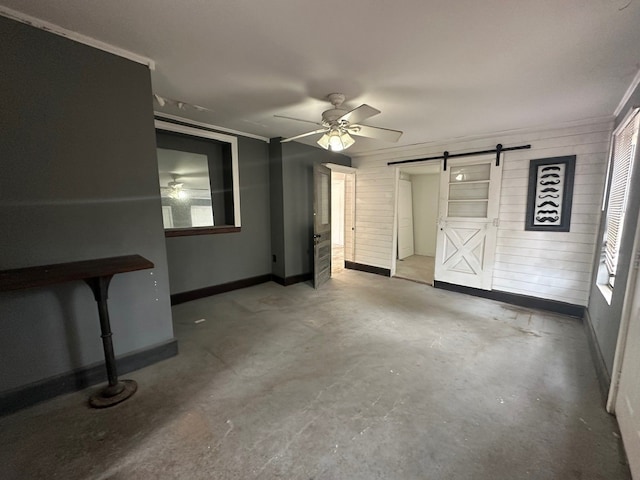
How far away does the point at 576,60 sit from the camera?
185 cm

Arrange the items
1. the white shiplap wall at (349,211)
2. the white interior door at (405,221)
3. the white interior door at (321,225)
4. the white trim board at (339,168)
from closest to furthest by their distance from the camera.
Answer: the white interior door at (321,225)
the white trim board at (339,168)
the white shiplap wall at (349,211)
the white interior door at (405,221)

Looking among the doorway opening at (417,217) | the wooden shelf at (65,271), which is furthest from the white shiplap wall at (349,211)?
the wooden shelf at (65,271)

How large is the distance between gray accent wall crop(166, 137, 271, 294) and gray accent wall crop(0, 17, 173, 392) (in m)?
1.50

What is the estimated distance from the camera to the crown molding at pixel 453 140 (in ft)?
10.1

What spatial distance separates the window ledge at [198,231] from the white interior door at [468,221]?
332cm

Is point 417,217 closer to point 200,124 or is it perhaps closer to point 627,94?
point 627,94

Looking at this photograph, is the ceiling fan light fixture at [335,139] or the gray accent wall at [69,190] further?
the ceiling fan light fixture at [335,139]

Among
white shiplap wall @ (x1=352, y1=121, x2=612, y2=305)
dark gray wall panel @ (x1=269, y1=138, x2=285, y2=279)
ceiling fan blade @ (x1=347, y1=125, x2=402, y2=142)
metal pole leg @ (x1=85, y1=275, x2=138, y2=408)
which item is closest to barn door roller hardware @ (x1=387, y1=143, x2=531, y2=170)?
white shiplap wall @ (x1=352, y1=121, x2=612, y2=305)

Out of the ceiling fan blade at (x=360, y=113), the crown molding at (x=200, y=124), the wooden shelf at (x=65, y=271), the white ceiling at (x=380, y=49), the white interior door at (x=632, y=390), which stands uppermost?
the crown molding at (x=200, y=124)

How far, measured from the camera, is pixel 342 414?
5.77 ft

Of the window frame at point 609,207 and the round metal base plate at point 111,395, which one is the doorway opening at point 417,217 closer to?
the window frame at point 609,207

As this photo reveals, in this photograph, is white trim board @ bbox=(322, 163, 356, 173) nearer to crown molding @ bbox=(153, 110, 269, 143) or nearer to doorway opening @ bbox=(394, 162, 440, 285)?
crown molding @ bbox=(153, 110, 269, 143)

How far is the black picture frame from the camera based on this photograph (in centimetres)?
327

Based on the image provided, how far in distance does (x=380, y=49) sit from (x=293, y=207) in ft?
9.57
